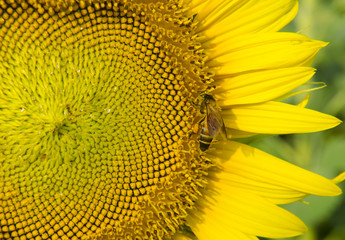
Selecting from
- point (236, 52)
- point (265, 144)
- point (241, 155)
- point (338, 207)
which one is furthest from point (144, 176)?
point (338, 207)

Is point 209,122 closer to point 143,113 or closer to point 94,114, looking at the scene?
point 143,113

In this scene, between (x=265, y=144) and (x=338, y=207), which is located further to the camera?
(x=338, y=207)

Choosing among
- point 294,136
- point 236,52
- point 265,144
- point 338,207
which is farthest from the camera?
point 294,136

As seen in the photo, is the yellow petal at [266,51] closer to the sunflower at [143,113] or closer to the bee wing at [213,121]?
the sunflower at [143,113]

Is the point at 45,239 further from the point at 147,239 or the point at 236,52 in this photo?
the point at 236,52

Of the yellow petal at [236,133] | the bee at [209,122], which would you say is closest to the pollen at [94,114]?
the bee at [209,122]

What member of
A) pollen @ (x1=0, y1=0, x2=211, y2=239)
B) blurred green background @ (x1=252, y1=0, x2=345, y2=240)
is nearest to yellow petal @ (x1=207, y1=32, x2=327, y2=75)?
pollen @ (x1=0, y1=0, x2=211, y2=239)

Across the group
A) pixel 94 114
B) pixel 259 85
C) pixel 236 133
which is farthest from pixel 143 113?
pixel 259 85
